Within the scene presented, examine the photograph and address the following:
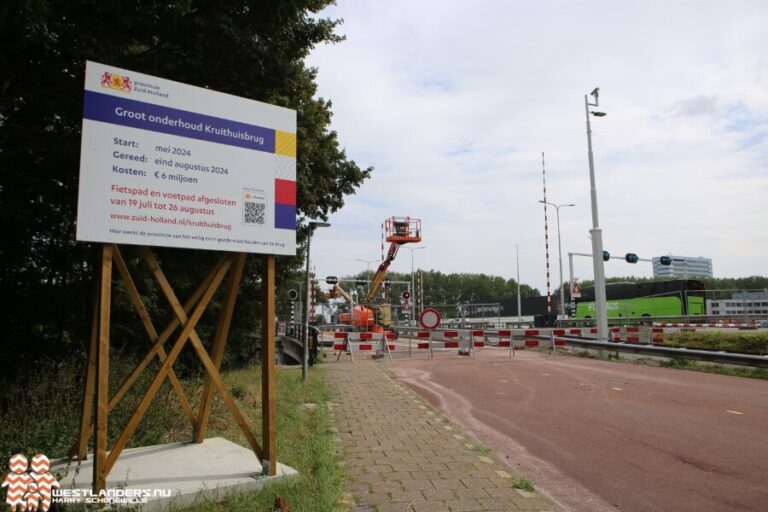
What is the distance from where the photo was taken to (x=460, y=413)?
863 centimetres

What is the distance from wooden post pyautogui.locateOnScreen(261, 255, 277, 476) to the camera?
4.77m

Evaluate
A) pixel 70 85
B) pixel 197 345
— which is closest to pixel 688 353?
pixel 197 345

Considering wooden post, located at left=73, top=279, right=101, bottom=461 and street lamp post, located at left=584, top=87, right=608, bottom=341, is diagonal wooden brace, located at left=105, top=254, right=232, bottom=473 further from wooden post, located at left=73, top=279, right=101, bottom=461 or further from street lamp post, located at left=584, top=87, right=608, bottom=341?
street lamp post, located at left=584, top=87, right=608, bottom=341

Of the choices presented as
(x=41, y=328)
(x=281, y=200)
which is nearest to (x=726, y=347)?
(x=281, y=200)

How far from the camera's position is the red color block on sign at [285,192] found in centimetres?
518

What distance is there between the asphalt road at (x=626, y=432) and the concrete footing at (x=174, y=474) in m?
2.73

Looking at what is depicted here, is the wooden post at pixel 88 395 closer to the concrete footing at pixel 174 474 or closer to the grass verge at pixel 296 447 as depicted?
the concrete footing at pixel 174 474

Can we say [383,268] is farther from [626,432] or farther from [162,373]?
[162,373]

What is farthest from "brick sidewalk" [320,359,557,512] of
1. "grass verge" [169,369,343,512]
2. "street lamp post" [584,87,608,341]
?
"street lamp post" [584,87,608,341]

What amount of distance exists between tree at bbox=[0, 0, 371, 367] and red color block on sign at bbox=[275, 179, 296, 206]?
2457 mm

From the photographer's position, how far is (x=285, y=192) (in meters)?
5.24

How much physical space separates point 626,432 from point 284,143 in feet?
18.4

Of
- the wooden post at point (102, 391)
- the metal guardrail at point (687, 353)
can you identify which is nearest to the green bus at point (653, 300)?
the metal guardrail at point (687, 353)

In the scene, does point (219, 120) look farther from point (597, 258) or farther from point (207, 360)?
point (597, 258)
